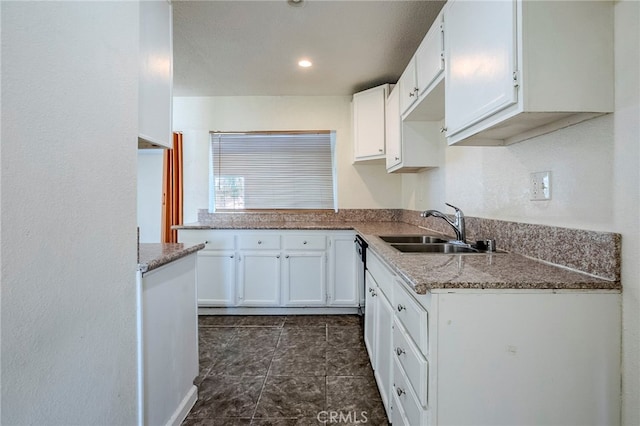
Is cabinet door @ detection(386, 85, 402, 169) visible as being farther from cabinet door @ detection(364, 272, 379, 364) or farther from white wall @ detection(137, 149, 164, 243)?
white wall @ detection(137, 149, 164, 243)

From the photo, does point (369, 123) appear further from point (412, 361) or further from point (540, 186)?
point (412, 361)

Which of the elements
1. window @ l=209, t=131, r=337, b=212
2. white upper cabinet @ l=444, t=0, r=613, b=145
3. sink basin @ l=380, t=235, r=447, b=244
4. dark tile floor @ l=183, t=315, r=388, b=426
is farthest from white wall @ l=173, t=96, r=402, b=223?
white upper cabinet @ l=444, t=0, r=613, b=145

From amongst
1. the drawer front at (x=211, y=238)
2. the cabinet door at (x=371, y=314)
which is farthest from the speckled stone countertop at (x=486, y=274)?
the drawer front at (x=211, y=238)

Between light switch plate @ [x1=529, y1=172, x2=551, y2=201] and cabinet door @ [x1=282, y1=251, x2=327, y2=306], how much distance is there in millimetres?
1926

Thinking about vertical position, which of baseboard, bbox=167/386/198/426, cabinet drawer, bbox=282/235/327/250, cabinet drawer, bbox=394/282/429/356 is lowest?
Answer: baseboard, bbox=167/386/198/426

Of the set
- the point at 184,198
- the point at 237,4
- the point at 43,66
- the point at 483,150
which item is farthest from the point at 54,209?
the point at 184,198

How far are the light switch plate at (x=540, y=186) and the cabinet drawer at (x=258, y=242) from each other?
212cm

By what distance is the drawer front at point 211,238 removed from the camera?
2.94 metres

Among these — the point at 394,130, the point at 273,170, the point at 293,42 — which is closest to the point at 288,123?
the point at 273,170

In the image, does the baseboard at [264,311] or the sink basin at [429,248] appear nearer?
the sink basin at [429,248]

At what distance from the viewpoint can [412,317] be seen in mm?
1078

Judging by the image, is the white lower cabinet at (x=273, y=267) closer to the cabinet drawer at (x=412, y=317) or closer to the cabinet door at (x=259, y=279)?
the cabinet door at (x=259, y=279)

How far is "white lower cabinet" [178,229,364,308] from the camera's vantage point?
295 cm

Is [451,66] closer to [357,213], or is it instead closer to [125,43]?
[125,43]
